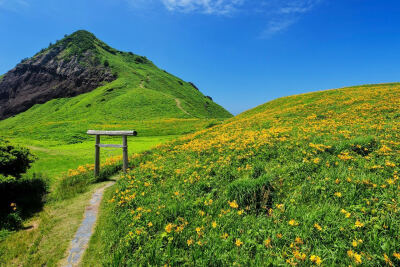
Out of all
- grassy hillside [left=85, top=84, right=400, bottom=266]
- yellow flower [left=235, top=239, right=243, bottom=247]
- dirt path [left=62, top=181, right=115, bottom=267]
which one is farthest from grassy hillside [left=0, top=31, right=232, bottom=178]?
yellow flower [left=235, top=239, right=243, bottom=247]

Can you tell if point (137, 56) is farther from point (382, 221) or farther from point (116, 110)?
point (382, 221)

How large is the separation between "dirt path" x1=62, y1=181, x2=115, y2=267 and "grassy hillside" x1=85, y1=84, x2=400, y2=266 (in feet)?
1.20

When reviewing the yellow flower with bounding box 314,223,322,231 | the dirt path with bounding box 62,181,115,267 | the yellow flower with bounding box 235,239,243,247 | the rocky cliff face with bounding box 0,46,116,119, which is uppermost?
the rocky cliff face with bounding box 0,46,116,119

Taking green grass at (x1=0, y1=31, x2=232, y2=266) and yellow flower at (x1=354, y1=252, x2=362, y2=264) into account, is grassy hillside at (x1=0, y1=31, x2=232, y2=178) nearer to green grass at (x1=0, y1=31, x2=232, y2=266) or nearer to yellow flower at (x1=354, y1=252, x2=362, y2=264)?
green grass at (x1=0, y1=31, x2=232, y2=266)

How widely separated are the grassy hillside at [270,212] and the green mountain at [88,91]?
60698 millimetres

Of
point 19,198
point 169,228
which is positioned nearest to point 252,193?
point 169,228

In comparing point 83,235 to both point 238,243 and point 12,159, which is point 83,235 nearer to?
point 238,243

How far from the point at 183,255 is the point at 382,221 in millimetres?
4174

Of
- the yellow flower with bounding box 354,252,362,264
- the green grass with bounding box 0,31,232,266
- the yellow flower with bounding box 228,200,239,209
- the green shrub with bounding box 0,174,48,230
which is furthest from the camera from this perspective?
the green shrub with bounding box 0,174,48,230

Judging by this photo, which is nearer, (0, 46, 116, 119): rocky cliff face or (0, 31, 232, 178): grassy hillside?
(0, 31, 232, 178): grassy hillside

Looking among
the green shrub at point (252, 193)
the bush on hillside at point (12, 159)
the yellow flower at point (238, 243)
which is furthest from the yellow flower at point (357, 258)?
the bush on hillside at point (12, 159)

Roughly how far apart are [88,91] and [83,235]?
412 ft

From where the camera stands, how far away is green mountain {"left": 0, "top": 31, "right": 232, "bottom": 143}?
73250mm

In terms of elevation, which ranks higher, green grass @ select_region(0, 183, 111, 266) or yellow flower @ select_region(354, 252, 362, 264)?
yellow flower @ select_region(354, 252, 362, 264)
